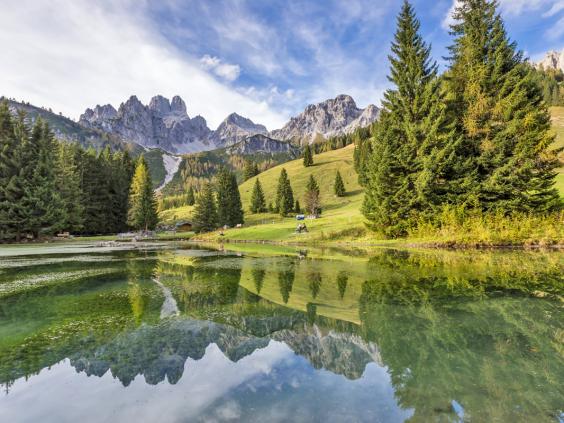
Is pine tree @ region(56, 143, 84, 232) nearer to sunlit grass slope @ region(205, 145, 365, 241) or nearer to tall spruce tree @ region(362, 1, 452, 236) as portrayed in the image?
sunlit grass slope @ region(205, 145, 365, 241)

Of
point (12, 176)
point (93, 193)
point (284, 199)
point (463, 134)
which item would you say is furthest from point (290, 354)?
point (284, 199)

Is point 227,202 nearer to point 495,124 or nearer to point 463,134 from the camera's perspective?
point 463,134

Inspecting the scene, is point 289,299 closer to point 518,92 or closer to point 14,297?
point 14,297

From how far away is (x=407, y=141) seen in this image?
32156mm

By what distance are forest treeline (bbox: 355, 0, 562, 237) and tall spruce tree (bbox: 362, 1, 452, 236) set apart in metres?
0.10

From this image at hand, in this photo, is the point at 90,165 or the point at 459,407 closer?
the point at 459,407

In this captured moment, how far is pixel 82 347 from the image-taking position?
20.0 ft

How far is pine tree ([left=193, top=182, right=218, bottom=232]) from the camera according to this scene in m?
70.3

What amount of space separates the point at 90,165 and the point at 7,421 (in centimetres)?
7938

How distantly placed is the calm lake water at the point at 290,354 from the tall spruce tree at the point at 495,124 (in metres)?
18.2

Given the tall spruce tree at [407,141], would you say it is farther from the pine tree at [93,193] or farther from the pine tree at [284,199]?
the pine tree at [93,193]

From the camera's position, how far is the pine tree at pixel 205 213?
231ft

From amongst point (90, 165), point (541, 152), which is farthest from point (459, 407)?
point (90, 165)

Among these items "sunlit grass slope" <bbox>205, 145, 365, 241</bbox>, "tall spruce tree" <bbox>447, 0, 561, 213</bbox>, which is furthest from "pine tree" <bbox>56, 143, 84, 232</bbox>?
"tall spruce tree" <bbox>447, 0, 561, 213</bbox>
